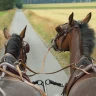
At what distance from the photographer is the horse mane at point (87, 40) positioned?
579 centimetres

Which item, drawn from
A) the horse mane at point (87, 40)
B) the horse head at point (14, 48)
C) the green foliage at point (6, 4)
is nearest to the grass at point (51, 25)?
the horse mane at point (87, 40)

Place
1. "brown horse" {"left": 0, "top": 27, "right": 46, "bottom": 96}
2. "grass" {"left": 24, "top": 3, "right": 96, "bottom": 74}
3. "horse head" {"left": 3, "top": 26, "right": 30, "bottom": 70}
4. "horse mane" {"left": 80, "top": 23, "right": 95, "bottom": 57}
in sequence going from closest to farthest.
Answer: "brown horse" {"left": 0, "top": 27, "right": 46, "bottom": 96}, "horse head" {"left": 3, "top": 26, "right": 30, "bottom": 70}, "horse mane" {"left": 80, "top": 23, "right": 95, "bottom": 57}, "grass" {"left": 24, "top": 3, "right": 96, "bottom": 74}

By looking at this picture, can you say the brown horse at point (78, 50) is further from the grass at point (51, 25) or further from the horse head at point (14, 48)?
the horse head at point (14, 48)

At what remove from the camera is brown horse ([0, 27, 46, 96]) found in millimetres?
4529

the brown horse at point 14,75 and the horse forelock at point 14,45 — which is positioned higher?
the horse forelock at point 14,45

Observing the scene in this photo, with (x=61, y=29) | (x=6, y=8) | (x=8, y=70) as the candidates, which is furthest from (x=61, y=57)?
(x=6, y=8)

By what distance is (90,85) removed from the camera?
459 cm

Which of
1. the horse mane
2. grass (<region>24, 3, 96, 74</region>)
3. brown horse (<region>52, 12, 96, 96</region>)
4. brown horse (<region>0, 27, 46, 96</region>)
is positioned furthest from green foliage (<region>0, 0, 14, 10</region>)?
the horse mane

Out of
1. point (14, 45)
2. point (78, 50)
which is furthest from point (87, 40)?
point (14, 45)

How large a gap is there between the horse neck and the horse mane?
0.08 metres

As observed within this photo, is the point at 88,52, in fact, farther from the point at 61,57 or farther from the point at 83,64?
the point at 61,57

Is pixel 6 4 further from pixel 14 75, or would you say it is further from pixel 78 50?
pixel 14 75

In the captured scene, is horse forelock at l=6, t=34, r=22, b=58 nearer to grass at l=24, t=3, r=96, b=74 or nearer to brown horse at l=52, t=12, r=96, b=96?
brown horse at l=52, t=12, r=96, b=96

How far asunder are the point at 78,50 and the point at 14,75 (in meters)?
1.43
